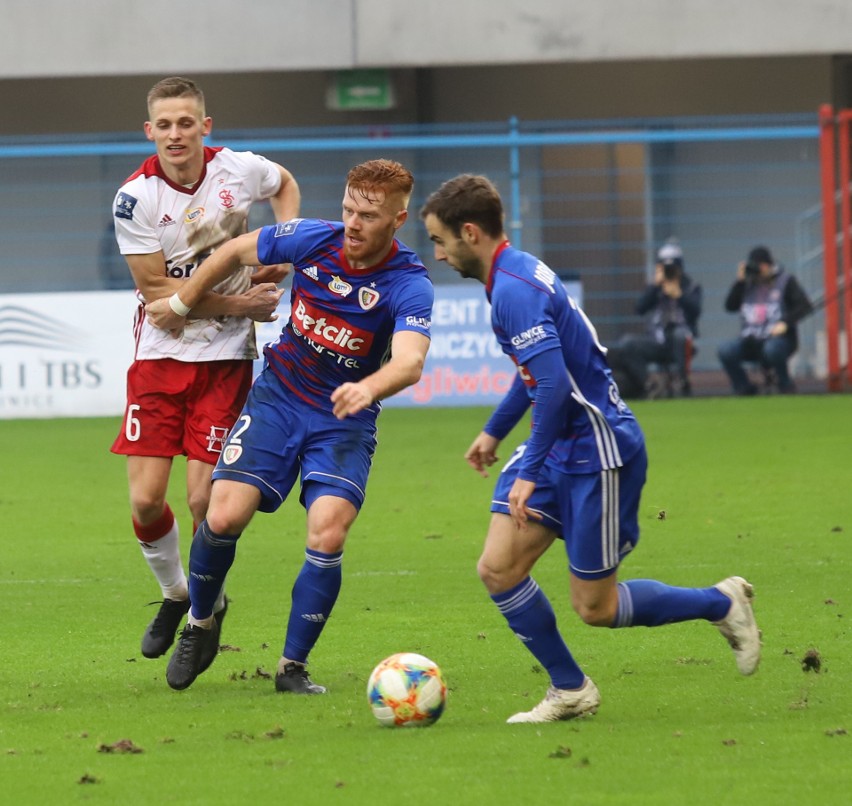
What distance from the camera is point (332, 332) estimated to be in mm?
5910

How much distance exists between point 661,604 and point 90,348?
1167 cm

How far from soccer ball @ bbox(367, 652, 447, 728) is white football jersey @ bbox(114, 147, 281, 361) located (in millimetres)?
1763

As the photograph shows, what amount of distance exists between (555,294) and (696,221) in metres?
15.3

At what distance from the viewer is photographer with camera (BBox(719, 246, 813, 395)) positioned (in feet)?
55.3

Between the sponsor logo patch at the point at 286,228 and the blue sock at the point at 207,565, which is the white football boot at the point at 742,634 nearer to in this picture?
the blue sock at the point at 207,565

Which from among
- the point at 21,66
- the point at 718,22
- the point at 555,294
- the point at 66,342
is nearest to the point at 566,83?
the point at 718,22

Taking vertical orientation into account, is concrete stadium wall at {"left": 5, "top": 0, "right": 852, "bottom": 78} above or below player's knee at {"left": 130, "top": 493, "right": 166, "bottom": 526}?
above

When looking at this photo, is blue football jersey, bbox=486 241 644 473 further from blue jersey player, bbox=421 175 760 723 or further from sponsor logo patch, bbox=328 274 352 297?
sponsor logo patch, bbox=328 274 352 297

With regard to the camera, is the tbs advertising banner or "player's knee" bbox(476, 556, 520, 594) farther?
the tbs advertising banner

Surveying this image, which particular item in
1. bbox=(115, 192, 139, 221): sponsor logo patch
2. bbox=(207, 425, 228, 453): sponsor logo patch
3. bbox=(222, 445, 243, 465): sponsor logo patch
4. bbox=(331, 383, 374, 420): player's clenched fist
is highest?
bbox=(115, 192, 139, 221): sponsor logo patch

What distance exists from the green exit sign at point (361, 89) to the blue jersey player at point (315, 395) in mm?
15175

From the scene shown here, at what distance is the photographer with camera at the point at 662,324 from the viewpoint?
16.9 metres

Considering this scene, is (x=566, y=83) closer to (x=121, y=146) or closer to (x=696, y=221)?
(x=696, y=221)

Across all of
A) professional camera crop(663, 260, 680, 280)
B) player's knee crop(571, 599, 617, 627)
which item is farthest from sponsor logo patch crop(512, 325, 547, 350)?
professional camera crop(663, 260, 680, 280)
